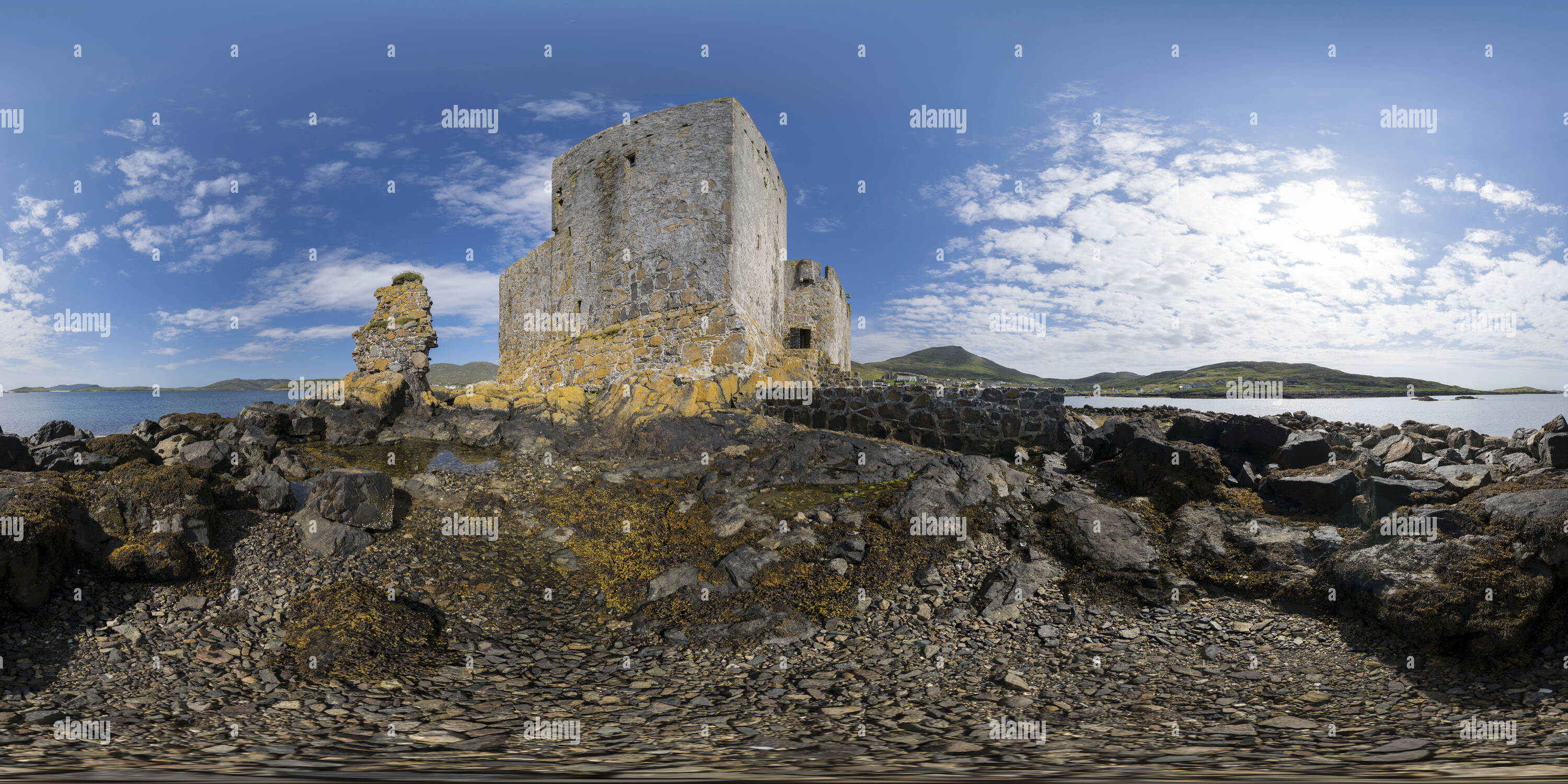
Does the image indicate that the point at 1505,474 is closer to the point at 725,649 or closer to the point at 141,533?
the point at 725,649

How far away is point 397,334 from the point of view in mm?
17844

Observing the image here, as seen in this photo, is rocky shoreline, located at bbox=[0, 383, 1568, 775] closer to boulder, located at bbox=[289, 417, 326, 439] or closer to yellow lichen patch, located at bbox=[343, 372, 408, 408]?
boulder, located at bbox=[289, 417, 326, 439]

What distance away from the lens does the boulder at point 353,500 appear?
8.79 metres

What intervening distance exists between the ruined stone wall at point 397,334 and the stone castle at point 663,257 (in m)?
2.66

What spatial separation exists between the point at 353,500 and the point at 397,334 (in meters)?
10.8

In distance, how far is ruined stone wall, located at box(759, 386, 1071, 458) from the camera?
45.3 feet

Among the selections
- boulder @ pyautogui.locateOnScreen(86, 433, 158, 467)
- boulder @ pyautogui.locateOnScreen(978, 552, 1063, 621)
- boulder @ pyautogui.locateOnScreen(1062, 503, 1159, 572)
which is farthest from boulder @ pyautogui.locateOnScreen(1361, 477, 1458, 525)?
boulder @ pyautogui.locateOnScreen(86, 433, 158, 467)

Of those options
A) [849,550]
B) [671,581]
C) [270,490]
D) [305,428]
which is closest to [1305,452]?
[849,550]

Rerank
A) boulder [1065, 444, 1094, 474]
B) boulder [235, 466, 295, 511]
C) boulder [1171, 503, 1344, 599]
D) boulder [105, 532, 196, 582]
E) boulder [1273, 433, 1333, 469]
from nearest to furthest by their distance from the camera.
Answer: boulder [105, 532, 196, 582] → boulder [1171, 503, 1344, 599] → boulder [235, 466, 295, 511] → boulder [1273, 433, 1333, 469] → boulder [1065, 444, 1094, 474]

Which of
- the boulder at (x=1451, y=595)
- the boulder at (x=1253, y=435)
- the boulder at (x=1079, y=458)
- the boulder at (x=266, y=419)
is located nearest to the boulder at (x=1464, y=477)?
the boulder at (x=1253, y=435)

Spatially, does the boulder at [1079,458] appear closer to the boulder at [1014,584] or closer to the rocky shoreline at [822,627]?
the rocky shoreline at [822,627]

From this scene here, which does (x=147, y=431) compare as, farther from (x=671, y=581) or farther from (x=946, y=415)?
(x=946, y=415)

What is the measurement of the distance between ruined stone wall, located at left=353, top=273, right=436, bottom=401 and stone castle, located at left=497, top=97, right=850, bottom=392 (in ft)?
8.73

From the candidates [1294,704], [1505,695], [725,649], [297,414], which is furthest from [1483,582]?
[297,414]
